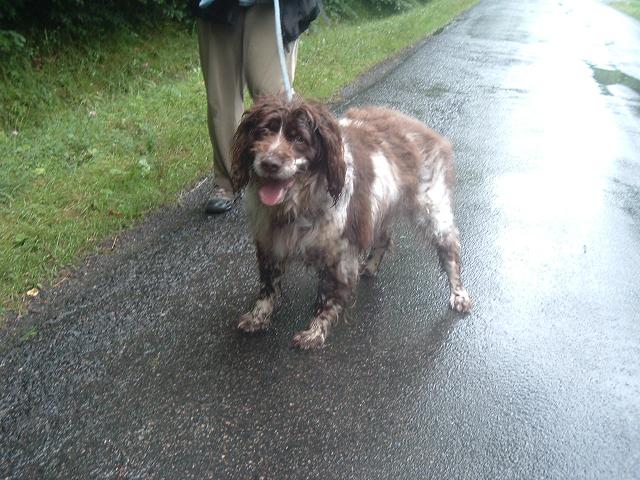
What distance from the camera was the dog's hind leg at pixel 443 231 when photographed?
423cm

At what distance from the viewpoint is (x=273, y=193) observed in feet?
10.8

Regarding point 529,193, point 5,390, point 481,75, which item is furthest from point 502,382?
point 481,75

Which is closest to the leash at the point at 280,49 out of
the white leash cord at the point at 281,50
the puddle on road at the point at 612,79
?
the white leash cord at the point at 281,50

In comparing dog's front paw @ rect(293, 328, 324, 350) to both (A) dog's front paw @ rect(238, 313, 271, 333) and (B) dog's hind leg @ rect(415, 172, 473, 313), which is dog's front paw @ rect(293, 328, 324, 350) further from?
(B) dog's hind leg @ rect(415, 172, 473, 313)

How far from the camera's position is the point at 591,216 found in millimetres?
5895

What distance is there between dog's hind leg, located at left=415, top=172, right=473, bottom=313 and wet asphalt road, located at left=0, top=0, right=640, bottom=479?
118mm

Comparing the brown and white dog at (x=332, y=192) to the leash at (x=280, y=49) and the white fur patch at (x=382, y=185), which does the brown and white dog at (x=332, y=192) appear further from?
the leash at (x=280, y=49)

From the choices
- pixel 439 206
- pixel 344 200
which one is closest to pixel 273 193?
pixel 344 200

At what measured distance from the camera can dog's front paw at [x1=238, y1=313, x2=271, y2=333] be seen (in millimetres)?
3785

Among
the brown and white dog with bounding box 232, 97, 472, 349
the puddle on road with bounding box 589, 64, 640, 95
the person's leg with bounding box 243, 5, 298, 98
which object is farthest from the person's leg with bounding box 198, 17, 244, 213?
the puddle on road with bounding box 589, 64, 640, 95

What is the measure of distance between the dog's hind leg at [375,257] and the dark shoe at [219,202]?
4.31 feet

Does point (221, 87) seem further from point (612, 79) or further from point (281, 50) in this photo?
point (612, 79)

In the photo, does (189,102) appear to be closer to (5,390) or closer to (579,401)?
(5,390)

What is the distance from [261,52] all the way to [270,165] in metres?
1.95
